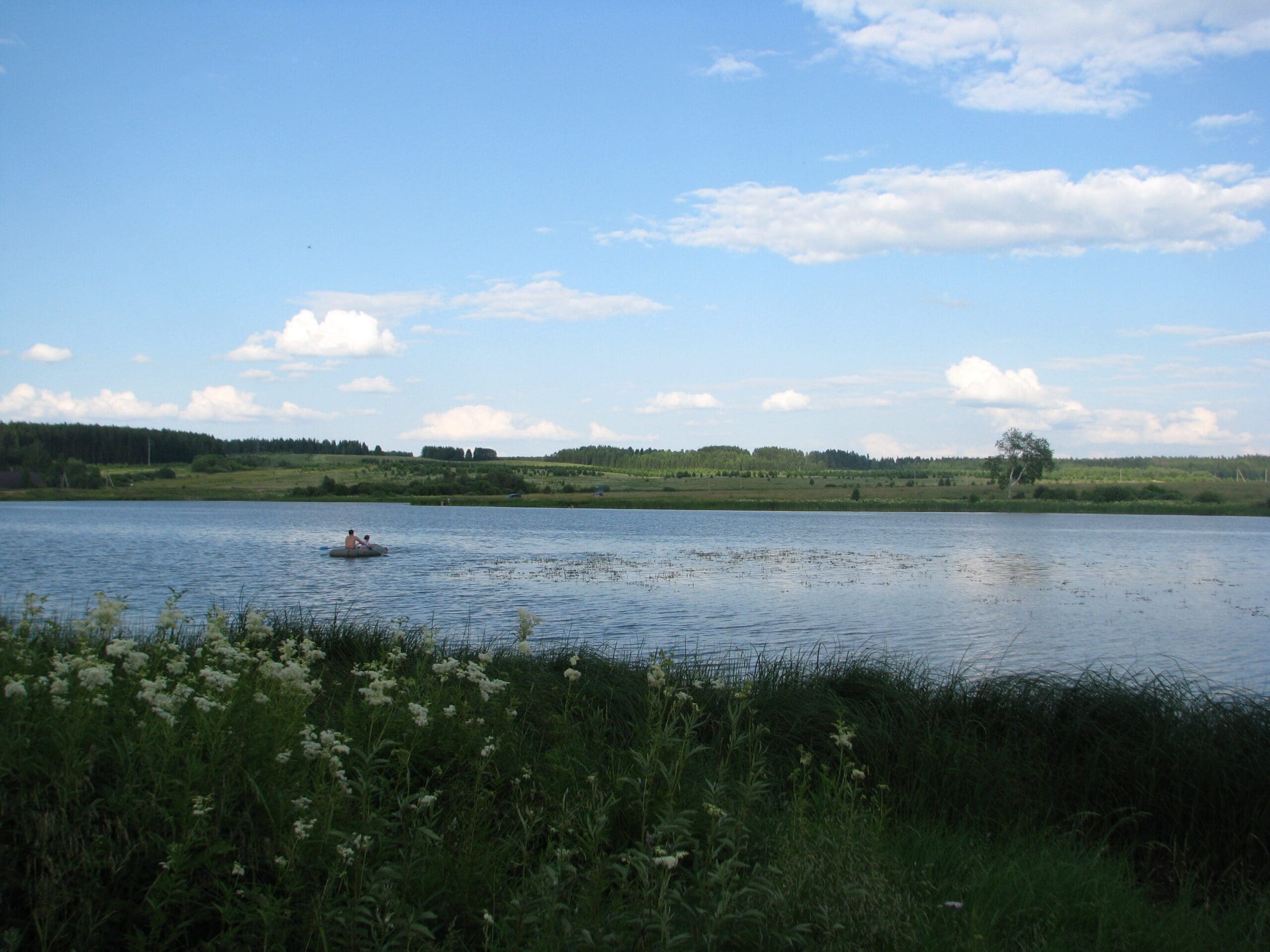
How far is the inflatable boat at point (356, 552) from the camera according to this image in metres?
41.2

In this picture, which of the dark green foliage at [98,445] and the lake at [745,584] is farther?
the dark green foliage at [98,445]

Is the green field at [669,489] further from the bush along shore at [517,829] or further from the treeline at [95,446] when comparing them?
the bush along shore at [517,829]

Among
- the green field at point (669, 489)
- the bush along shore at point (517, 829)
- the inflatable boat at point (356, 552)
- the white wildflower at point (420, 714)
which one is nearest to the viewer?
the bush along shore at point (517, 829)

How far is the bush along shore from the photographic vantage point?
11.7 ft

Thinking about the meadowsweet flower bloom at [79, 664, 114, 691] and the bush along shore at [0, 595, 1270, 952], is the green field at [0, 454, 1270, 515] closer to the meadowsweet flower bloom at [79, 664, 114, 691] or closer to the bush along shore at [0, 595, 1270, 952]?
the bush along shore at [0, 595, 1270, 952]

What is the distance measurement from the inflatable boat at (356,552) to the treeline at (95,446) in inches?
4968

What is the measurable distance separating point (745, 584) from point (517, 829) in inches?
1029

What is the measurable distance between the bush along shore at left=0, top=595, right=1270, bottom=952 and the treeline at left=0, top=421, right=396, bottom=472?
162916mm

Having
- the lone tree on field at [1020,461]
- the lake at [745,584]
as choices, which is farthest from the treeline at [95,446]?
the lone tree on field at [1020,461]

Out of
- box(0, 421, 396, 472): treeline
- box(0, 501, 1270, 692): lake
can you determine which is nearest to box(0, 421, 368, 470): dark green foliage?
box(0, 421, 396, 472): treeline

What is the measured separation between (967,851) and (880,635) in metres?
14.9

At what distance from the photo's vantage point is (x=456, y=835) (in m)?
4.60

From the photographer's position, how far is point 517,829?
5.07m

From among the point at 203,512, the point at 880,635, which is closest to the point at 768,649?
the point at 880,635
